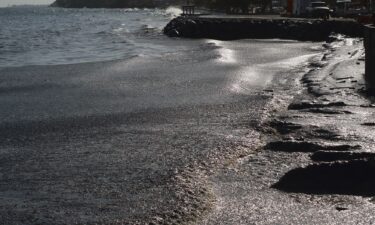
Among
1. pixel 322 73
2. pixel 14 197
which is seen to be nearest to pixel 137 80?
pixel 322 73

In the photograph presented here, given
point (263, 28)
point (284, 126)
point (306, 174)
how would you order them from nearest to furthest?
point (306, 174), point (284, 126), point (263, 28)

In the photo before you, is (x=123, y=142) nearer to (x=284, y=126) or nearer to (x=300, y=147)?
(x=284, y=126)

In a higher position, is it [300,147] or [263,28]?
[300,147]

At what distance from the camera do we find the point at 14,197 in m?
5.80

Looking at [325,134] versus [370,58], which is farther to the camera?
[370,58]

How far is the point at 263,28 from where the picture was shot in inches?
1505

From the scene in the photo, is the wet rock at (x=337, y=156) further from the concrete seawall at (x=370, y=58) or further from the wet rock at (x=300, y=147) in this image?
the concrete seawall at (x=370, y=58)

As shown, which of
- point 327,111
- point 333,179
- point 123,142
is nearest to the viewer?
point 333,179

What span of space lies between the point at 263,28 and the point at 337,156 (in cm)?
3228

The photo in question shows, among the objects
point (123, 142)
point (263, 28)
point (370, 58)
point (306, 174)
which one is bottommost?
point (263, 28)

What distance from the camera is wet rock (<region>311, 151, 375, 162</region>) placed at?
6.49 metres

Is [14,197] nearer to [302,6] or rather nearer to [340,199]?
[340,199]

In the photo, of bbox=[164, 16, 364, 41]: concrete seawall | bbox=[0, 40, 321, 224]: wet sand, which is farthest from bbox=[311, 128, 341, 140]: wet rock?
bbox=[164, 16, 364, 41]: concrete seawall

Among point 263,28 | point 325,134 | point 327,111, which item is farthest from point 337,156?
point 263,28
